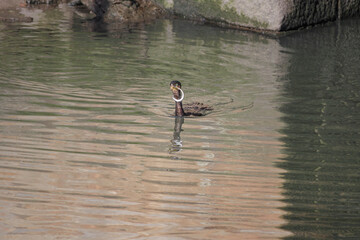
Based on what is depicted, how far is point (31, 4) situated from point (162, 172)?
29.5 feet

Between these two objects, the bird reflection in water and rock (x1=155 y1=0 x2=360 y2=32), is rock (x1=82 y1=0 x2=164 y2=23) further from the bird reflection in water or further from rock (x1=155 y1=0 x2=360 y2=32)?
the bird reflection in water

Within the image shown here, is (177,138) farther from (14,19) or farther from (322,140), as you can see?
(14,19)

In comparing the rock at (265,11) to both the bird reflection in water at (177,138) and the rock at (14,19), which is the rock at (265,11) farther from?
the bird reflection in water at (177,138)

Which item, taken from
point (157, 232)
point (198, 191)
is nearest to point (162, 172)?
point (198, 191)

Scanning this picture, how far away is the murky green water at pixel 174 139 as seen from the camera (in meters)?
4.32

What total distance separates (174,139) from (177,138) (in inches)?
1.8

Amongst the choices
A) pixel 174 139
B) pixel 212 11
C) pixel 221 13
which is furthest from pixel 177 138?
pixel 212 11

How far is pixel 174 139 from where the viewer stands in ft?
19.8

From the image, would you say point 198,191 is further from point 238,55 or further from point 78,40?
point 78,40

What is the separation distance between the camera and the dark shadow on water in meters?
4.42

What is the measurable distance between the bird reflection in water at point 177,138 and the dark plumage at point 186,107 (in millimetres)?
91

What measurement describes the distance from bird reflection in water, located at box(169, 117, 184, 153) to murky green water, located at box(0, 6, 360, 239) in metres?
0.02

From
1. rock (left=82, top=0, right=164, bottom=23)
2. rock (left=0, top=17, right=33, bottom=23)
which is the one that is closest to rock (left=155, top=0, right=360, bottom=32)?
rock (left=82, top=0, right=164, bottom=23)

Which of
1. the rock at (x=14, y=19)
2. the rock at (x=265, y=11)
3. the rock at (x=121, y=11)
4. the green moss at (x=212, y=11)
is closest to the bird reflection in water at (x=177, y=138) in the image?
the rock at (x=265, y=11)
